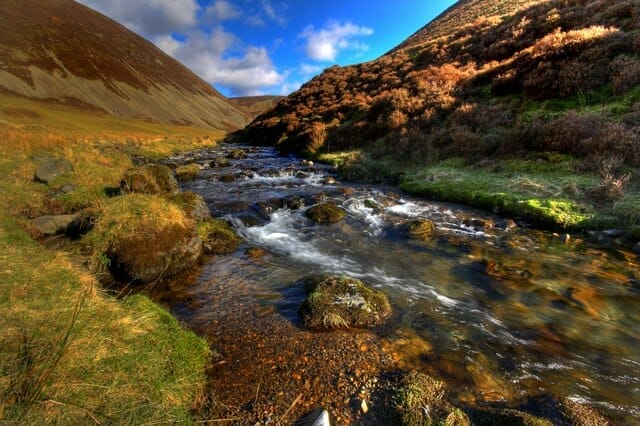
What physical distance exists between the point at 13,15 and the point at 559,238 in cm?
15582

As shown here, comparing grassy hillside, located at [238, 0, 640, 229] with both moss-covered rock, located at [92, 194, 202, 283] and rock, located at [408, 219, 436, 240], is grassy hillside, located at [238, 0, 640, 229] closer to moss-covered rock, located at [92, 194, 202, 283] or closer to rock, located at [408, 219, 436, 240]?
rock, located at [408, 219, 436, 240]

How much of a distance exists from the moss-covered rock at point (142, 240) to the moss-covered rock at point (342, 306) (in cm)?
346

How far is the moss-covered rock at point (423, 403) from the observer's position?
150 inches

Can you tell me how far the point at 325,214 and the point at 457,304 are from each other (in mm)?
6381

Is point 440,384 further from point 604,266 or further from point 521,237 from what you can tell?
point 521,237

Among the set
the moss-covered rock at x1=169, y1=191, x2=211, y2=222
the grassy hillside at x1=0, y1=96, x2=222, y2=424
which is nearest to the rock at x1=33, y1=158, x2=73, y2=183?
the moss-covered rock at x1=169, y1=191, x2=211, y2=222

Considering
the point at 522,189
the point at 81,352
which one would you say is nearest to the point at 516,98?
the point at 522,189

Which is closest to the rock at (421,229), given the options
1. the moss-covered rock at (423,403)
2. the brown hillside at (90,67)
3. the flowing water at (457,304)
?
the flowing water at (457,304)

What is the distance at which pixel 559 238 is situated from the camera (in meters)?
9.80

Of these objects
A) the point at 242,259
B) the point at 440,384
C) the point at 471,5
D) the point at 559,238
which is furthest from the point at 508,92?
the point at 471,5

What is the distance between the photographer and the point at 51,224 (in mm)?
8602

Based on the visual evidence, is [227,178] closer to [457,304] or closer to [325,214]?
[325,214]

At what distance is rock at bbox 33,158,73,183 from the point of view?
42.2 ft

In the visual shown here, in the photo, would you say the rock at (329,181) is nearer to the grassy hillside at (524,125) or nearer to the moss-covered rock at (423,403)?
the grassy hillside at (524,125)
